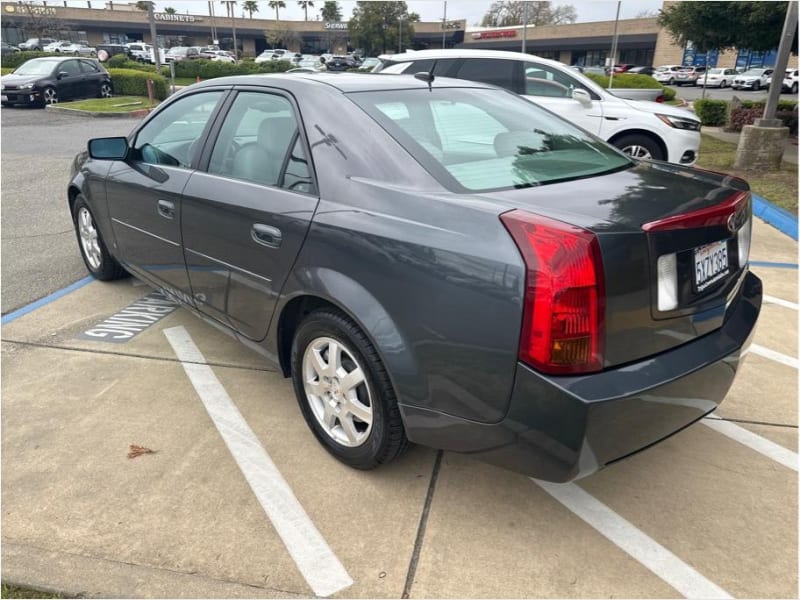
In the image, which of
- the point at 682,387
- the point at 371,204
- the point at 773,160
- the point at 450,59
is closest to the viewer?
the point at 682,387

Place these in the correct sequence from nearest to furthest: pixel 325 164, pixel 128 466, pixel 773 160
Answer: pixel 325 164
pixel 128 466
pixel 773 160

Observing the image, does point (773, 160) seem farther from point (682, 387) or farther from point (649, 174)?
point (682, 387)

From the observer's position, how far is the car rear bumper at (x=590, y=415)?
1876mm

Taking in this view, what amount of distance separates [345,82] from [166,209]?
50.5 inches

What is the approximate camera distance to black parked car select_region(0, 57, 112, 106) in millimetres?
18500

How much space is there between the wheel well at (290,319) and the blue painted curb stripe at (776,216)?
18.7 ft

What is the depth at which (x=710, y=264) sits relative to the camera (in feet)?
7.16

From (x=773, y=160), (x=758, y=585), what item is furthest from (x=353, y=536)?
(x=773, y=160)

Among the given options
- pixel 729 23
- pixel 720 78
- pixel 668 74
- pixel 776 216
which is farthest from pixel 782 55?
pixel 668 74

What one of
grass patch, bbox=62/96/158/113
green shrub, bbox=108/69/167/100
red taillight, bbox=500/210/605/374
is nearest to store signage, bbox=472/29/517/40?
green shrub, bbox=108/69/167/100

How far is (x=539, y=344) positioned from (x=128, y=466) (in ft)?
6.52

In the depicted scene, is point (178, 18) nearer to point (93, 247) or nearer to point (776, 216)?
point (93, 247)

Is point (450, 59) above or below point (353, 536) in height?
above

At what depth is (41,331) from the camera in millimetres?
4117
